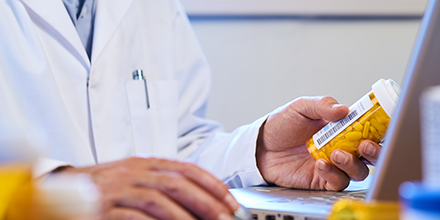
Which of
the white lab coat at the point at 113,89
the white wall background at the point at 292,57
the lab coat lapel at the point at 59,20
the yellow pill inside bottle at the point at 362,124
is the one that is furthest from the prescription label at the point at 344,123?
the white wall background at the point at 292,57

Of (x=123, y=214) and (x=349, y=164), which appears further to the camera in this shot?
(x=349, y=164)

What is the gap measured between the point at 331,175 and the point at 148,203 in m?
0.39

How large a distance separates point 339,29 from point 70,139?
101 centimetres

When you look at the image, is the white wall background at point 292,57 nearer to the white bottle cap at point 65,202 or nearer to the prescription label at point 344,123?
the prescription label at point 344,123

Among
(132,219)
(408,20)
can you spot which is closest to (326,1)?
(408,20)

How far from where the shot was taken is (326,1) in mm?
1239

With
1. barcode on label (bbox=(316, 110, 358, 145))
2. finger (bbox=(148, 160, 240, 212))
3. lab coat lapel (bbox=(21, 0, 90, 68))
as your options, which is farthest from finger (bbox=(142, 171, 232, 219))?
lab coat lapel (bbox=(21, 0, 90, 68))

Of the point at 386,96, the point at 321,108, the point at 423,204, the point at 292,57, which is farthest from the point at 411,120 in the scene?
the point at 292,57

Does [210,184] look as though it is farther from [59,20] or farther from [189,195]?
[59,20]

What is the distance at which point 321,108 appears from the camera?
1.97ft

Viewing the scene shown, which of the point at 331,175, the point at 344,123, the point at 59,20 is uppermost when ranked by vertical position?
the point at 59,20

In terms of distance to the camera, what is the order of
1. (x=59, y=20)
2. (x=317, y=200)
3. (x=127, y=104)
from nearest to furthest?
(x=317, y=200) → (x=59, y=20) → (x=127, y=104)

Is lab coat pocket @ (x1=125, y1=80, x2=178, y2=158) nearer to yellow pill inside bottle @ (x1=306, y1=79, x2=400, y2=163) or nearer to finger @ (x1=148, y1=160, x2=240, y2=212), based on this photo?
yellow pill inside bottle @ (x1=306, y1=79, x2=400, y2=163)

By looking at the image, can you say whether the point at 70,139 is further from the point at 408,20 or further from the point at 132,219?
the point at 408,20
